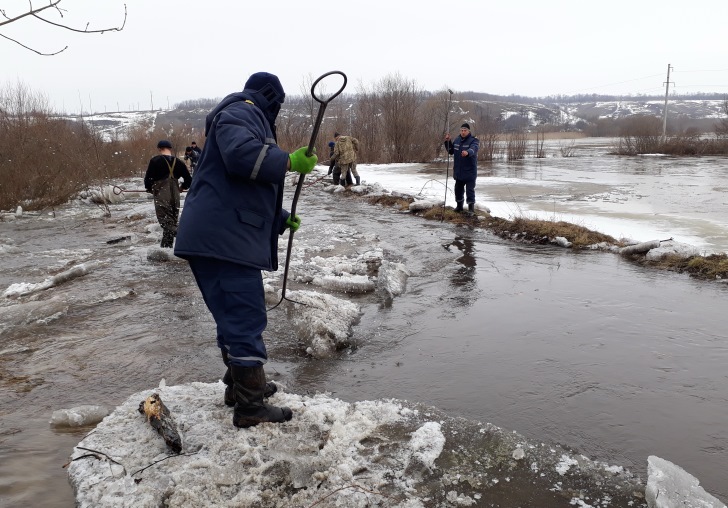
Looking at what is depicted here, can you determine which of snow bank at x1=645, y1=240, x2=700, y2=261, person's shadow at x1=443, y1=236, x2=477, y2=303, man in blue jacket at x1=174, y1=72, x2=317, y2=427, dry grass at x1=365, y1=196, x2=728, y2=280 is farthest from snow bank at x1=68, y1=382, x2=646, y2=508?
snow bank at x1=645, y1=240, x2=700, y2=261

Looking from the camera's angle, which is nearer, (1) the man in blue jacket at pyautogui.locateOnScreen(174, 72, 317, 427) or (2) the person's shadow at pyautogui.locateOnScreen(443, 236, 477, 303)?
(1) the man in blue jacket at pyautogui.locateOnScreen(174, 72, 317, 427)

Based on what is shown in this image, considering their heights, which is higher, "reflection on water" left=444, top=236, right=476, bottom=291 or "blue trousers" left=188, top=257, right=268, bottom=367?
"blue trousers" left=188, top=257, right=268, bottom=367

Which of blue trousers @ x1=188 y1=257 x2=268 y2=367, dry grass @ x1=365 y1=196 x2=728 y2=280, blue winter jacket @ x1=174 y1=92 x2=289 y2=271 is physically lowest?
dry grass @ x1=365 y1=196 x2=728 y2=280

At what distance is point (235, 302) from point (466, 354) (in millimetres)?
2247

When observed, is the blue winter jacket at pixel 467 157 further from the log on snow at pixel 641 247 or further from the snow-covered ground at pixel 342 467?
the snow-covered ground at pixel 342 467

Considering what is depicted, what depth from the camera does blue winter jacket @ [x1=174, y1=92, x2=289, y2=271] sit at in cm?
260

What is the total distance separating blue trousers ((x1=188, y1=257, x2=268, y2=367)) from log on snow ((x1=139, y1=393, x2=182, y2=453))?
0.49 m

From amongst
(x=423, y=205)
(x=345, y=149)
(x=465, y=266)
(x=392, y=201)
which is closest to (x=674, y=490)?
(x=465, y=266)

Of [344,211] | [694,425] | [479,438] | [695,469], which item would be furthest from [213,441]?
[344,211]

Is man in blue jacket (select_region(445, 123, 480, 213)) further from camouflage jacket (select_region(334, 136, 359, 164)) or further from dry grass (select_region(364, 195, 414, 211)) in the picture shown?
camouflage jacket (select_region(334, 136, 359, 164))

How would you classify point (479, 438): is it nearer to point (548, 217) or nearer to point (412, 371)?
point (412, 371)

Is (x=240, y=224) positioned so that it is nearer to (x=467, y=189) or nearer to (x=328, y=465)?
(x=328, y=465)

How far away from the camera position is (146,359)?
4.18 metres

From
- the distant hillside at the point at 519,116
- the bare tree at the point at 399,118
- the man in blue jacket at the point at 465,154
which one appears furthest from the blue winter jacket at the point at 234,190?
the distant hillside at the point at 519,116
